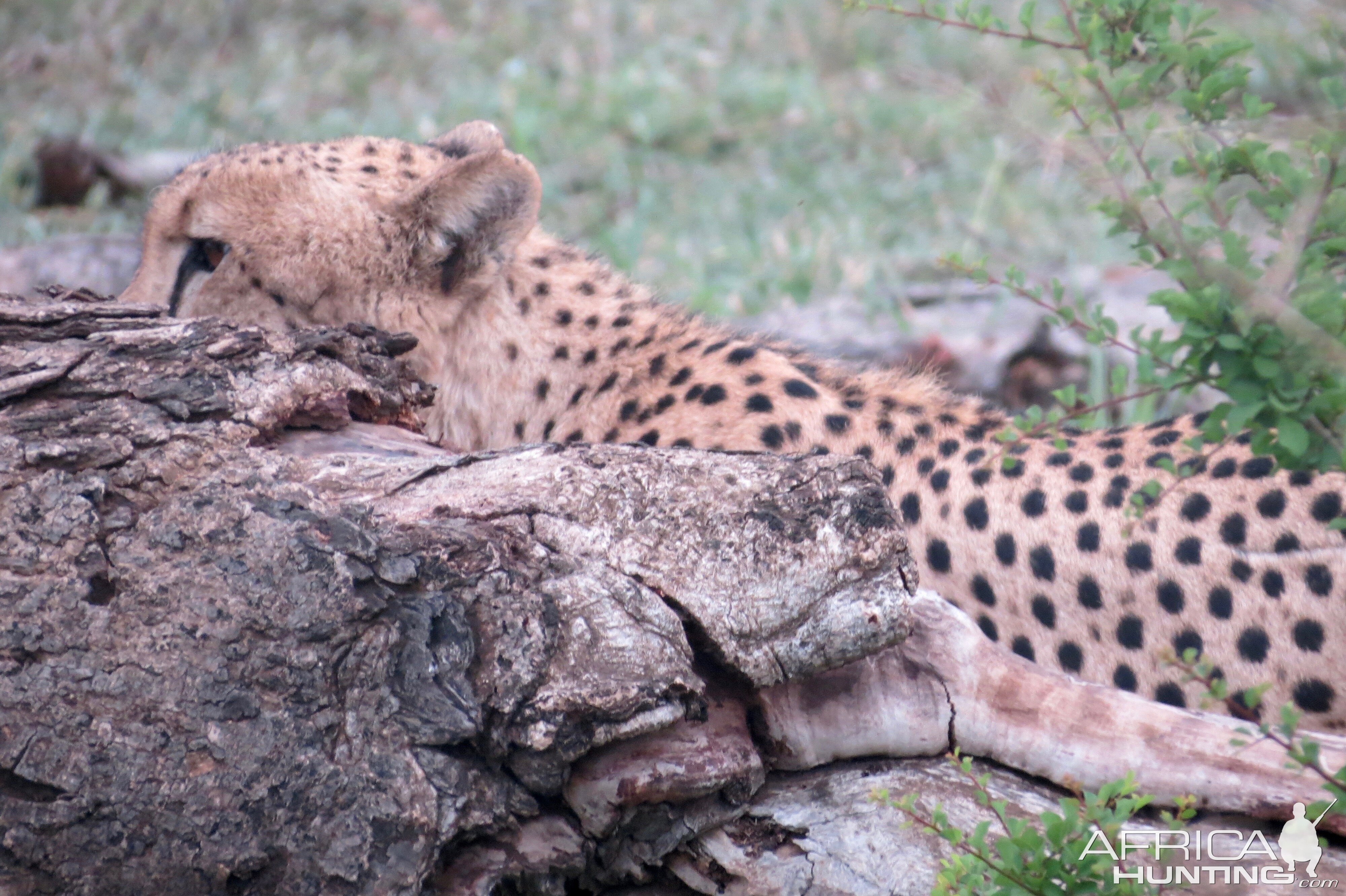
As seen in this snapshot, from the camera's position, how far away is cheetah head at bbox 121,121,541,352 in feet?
8.42

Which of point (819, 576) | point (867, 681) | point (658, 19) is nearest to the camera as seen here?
point (819, 576)

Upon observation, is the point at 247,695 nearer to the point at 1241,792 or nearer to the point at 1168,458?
the point at 1168,458

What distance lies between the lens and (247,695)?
155cm

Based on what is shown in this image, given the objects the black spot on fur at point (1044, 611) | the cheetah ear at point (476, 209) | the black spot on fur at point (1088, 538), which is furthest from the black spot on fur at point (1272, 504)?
the cheetah ear at point (476, 209)

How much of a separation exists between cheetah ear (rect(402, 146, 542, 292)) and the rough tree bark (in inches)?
26.7

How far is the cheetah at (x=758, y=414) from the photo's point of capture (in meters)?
2.33

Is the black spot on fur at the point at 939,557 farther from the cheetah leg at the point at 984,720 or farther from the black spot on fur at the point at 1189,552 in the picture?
the cheetah leg at the point at 984,720

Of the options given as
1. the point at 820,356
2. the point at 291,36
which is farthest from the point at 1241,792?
the point at 291,36

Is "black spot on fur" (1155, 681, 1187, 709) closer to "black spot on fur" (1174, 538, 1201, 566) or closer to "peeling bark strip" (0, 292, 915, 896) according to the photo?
"black spot on fur" (1174, 538, 1201, 566)

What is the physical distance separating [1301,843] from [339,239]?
1.88 m

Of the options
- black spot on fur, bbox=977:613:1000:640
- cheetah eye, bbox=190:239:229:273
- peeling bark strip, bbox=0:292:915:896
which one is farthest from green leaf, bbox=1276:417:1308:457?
cheetah eye, bbox=190:239:229:273

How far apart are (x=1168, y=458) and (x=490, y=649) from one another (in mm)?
815

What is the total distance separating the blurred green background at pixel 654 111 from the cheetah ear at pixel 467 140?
156 centimetres

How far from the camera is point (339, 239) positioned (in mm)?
2582
